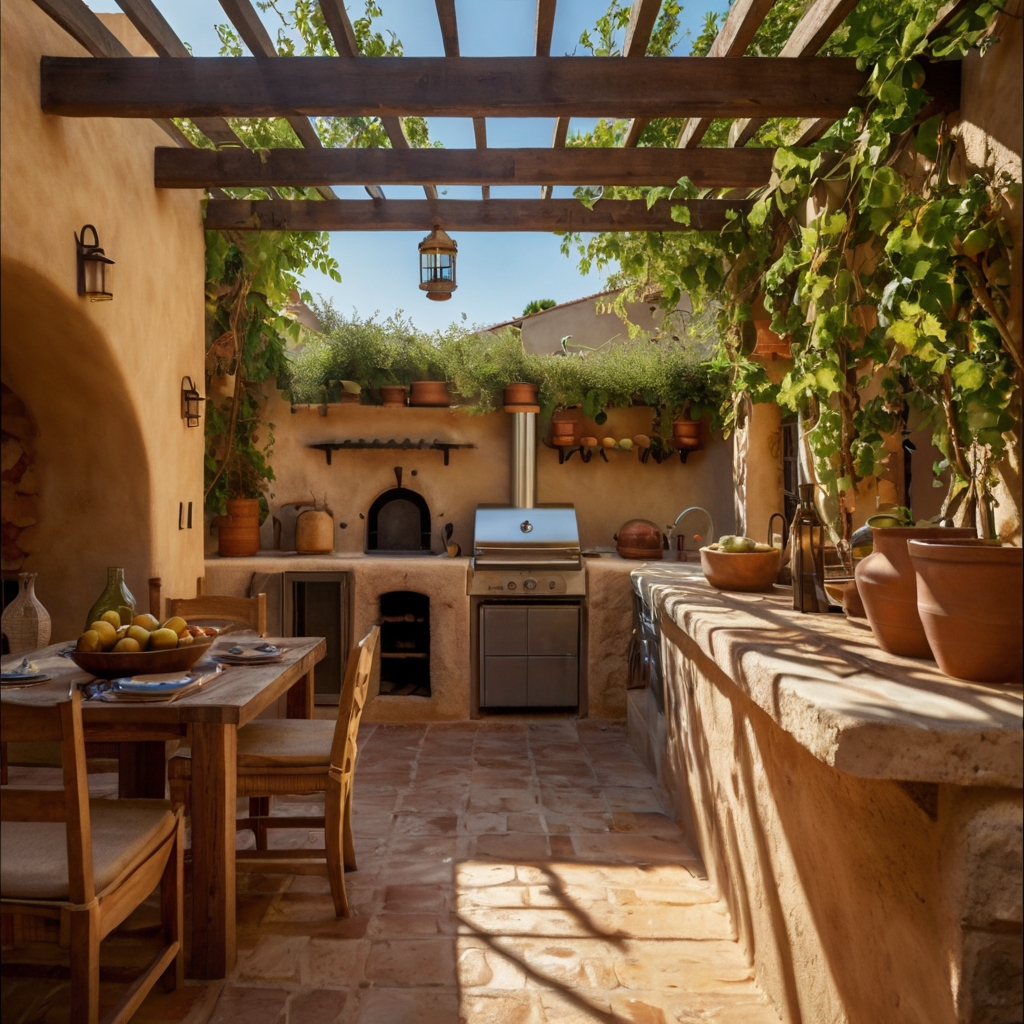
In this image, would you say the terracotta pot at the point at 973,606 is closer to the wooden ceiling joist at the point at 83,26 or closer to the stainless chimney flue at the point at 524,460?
the wooden ceiling joist at the point at 83,26

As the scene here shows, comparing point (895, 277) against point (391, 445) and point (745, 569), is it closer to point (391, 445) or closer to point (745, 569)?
point (745, 569)

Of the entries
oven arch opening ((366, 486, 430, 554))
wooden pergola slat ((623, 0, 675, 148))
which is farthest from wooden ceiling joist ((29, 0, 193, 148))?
oven arch opening ((366, 486, 430, 554))

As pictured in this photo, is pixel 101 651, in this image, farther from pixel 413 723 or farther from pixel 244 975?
pixel 413 723

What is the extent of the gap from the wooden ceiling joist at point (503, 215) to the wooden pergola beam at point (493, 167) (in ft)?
1.62

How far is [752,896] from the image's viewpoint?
2637 mm

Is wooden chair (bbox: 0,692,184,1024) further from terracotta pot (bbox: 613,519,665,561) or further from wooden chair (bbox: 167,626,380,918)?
terracotta pot (bbox: 613,519,665,561)

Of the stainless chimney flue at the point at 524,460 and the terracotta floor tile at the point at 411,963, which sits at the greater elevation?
the stainless chimney flue at the point at 524,460

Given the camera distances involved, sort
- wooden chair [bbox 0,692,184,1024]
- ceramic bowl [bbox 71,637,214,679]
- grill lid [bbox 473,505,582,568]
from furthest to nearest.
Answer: grill lid [bbox 473,505,582,568] < ceramic bowl [bbox 71,637,214,679] < wooden chair [bbox 0,692,184,1024]

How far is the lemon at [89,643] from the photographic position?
9.29 feet

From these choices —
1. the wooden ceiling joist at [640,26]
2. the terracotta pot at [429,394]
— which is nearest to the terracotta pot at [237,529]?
the terracotta pot at [429,394]

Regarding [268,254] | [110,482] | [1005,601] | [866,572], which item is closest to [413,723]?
[110,482]

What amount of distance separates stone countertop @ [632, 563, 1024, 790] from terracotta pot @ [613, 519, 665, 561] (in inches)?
142

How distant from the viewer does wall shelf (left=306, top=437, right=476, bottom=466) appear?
21.5 ft

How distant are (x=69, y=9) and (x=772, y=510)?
4414 mm
